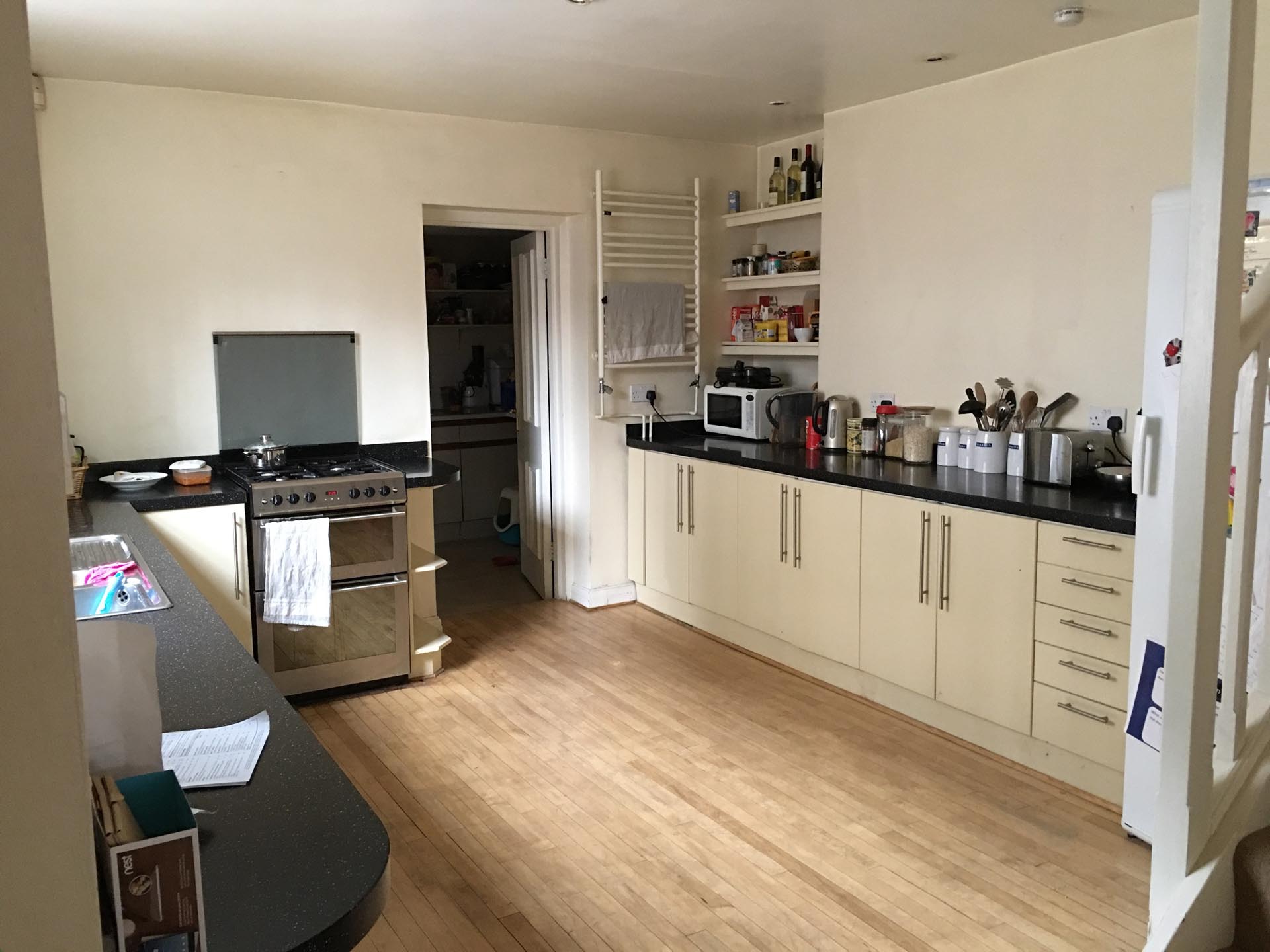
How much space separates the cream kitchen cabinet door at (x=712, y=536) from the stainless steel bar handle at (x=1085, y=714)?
66.0 inches

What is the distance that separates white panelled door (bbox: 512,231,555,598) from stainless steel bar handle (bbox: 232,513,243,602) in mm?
1875

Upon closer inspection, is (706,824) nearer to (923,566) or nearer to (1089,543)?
(923,566)

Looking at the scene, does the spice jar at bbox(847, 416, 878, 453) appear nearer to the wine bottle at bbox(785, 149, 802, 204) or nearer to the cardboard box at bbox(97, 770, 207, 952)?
the wine bottle at bbox(785, 149, 802, 204)

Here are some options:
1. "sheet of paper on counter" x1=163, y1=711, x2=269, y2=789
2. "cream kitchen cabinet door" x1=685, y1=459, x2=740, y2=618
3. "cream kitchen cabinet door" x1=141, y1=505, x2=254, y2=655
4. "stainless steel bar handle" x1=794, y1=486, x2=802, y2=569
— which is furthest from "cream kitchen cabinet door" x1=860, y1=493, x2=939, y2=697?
"sheet of paper on counter" x1=163, y1=711, x2=269, y2=789

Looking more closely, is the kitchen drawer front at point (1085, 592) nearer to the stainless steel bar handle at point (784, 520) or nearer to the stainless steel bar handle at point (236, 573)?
the stainless steel bar handle at point (784, 520)

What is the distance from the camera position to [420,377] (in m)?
4.57

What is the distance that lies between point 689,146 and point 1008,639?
314cm

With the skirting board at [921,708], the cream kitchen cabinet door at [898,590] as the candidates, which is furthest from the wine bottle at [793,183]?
the skirting board at [921,708]

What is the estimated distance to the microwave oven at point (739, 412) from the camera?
4805 mm

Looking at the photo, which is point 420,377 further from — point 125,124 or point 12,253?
point 12,253

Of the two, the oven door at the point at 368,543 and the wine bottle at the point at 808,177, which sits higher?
the wine bottle at the point at 808,177

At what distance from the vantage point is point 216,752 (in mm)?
1458

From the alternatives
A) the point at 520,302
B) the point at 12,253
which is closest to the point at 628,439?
the point at 520,302

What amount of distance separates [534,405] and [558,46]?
225cm
